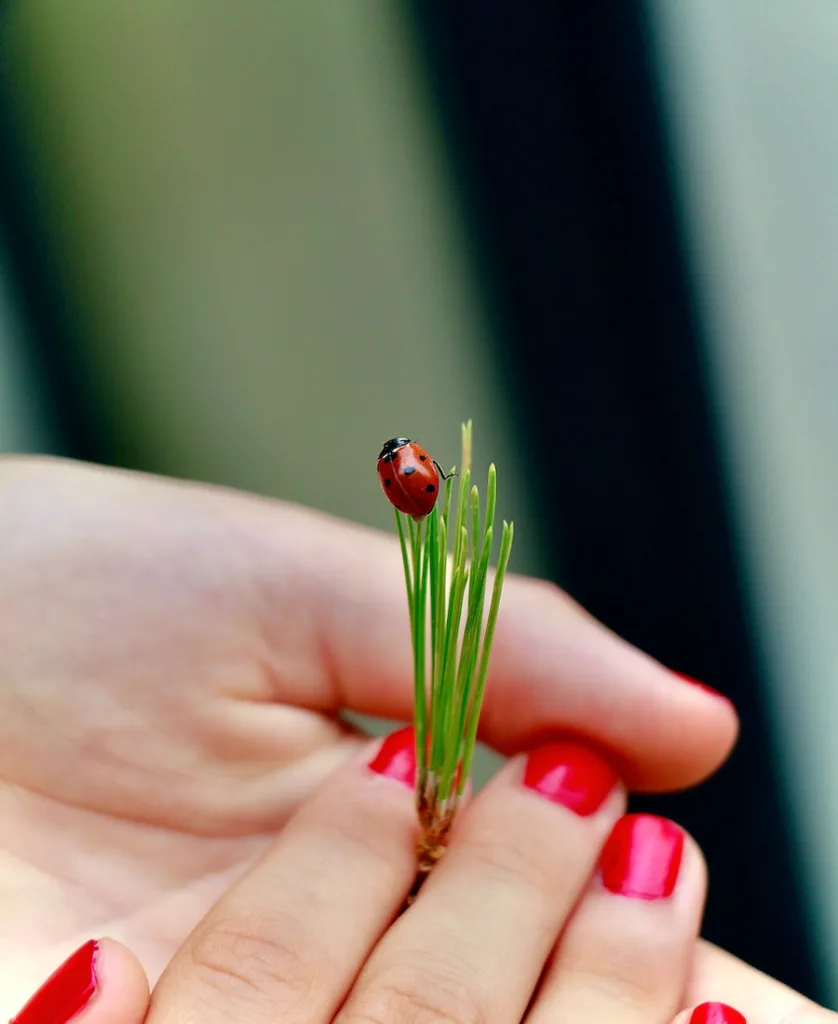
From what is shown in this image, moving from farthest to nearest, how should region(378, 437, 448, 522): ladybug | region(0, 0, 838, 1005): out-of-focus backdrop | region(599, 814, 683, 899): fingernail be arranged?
region(0, 0, 838, 1005): out-of-focus backdrop
region(599, 814, 683, 899): fingernail
region(378, 437, 448, 522): ladybug

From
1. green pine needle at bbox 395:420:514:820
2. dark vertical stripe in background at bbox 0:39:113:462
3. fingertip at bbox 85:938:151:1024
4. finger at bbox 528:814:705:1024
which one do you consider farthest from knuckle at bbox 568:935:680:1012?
dark vertical stripe in background at bbox 0:39:113:462

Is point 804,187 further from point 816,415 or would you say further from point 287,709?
point 287,709

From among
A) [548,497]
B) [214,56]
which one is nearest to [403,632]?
[548,497]

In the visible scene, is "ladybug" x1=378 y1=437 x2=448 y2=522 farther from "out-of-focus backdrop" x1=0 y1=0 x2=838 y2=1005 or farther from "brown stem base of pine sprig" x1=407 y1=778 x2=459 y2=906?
"out-of-focus backdrop" x1=0 y1=0 x2=838 y2=1005

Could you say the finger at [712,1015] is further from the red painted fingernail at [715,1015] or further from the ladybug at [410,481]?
the ladybug at [410,481]

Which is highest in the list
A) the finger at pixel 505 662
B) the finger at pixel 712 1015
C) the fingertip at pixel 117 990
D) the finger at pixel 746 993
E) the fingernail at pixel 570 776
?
the finger at pixel 505 662

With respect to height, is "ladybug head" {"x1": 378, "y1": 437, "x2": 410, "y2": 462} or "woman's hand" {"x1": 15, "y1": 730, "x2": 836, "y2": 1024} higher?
"ladybug head" {"x1": 378, "y1": 437, "x2": 410, "y2": 462}

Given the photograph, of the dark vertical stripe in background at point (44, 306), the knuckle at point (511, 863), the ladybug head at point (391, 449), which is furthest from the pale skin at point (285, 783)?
the dark vertical stripe in background at point (44, 306)
